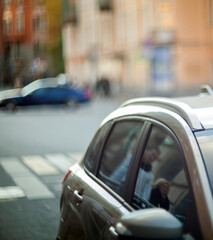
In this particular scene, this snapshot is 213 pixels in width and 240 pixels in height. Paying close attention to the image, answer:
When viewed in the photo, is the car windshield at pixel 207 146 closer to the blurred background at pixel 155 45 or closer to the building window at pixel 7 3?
the building window at pixel 7 3

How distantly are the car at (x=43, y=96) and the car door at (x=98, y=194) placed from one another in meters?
26.4

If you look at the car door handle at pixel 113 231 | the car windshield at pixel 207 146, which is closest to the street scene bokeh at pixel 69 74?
the car door handle at pixel 113 231

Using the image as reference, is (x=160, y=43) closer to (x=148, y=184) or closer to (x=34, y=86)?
(x=34, y=86)

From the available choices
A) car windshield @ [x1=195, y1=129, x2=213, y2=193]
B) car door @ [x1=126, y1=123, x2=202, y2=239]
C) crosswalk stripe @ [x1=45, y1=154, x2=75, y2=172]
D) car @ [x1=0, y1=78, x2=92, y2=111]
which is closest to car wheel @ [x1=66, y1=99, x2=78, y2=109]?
car @ [x1=0, y1=78, x2=92, y2=111]

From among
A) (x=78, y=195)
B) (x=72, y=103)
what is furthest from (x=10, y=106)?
(x=78, y=195)

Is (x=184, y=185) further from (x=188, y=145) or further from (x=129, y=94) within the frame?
(x=129, y=94)

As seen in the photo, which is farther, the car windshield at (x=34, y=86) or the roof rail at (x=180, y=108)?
the car windshield at (x=34, y=86)

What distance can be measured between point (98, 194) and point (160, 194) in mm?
389

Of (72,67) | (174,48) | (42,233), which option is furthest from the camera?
(72,67)

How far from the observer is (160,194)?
10.6ft

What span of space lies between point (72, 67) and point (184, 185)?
57.8m

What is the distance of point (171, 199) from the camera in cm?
296

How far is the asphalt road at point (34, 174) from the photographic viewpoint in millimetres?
Answer: 5926

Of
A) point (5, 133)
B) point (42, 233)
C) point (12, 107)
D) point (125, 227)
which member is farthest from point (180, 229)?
point (12, 107)
